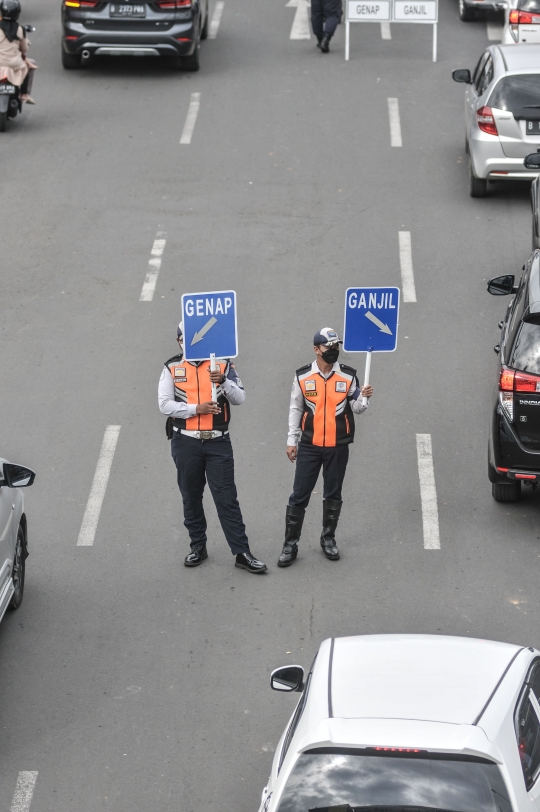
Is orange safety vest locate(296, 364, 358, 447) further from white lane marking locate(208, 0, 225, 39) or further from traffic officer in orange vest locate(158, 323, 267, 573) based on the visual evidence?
white lane marking locate(208, 0, 225, 39)

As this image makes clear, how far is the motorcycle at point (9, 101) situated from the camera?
1895 cm

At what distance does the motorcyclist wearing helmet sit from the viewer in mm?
18781

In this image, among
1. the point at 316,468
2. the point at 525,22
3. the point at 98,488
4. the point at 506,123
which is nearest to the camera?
the point at 316,468

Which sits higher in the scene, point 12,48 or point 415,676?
point 415,676

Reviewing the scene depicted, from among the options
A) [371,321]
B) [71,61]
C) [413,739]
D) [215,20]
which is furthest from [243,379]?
[215,20]

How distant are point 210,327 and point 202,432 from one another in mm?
785

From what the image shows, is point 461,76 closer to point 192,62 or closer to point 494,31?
point 192,62

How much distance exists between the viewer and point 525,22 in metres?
21.3

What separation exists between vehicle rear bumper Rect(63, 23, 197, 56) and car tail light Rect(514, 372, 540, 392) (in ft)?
40.9

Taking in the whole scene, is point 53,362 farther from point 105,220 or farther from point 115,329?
point 105,220

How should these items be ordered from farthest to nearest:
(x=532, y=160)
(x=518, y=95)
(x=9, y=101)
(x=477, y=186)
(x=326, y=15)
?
(x=326, y=15) → (x=9, y=101) → (x=477, y=186) → (x=518, y=95) → (x=532, y=160)

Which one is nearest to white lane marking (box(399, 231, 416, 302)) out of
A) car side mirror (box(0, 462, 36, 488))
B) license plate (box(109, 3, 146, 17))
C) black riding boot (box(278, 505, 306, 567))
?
black riding boot (box(278, 505, 306, 567))

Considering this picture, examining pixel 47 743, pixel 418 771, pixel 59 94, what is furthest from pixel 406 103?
pixel 418 771

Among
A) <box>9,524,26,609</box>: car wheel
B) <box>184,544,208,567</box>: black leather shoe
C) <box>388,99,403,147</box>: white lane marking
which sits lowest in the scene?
<box>388,99,403,147</box>: white lane marking
